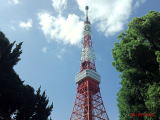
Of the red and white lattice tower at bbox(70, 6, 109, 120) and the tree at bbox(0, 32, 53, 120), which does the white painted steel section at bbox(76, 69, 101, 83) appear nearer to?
the red and white lattice tower at bbox(70, 6, 109, 120)

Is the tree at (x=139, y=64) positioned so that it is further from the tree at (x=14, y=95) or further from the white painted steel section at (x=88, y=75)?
the white painted steel section at (x=88, y=75)

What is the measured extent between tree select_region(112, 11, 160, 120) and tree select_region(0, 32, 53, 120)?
469 centimetres

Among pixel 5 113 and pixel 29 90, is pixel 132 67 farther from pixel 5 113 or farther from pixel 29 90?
pixel 5 113

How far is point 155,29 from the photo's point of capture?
1636cm

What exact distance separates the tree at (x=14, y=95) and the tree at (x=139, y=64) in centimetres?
469

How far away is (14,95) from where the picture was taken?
1673 centimetres

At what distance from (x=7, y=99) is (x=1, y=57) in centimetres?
228

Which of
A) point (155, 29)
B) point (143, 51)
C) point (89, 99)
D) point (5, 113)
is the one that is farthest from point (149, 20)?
point (89, 99)

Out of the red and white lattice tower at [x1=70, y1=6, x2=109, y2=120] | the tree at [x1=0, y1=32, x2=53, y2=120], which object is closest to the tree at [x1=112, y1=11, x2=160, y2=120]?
the tree at [x1=0, y1=32, x2=53, y2=120]

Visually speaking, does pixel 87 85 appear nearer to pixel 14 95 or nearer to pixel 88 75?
pixel 88 75

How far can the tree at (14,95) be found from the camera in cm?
1659

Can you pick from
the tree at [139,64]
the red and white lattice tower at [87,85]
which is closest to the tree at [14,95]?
the tree at [139,64]

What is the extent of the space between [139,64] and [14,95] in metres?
6.82

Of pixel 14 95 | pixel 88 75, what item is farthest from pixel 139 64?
pixel 88 75
